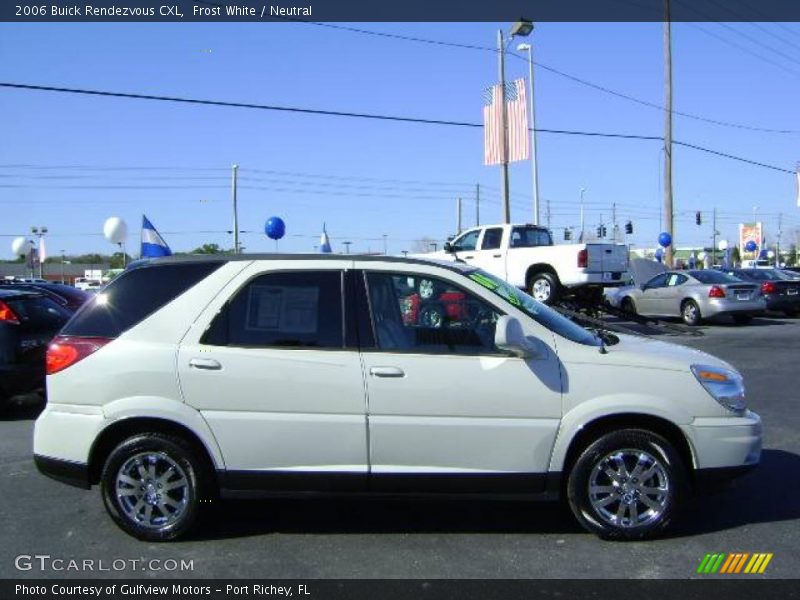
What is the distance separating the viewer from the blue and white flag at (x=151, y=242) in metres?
11.6

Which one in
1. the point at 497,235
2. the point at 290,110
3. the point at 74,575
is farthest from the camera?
the point at 290,110

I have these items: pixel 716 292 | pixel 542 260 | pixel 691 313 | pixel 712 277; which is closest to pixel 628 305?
pixel 691 313

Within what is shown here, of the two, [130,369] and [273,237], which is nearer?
[130,369]

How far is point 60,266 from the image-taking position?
91.3 meters

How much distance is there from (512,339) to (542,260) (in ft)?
42.4

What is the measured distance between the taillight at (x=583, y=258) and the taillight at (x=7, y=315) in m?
11.5

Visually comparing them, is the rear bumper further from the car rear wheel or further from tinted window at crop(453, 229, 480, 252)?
tinted window at crop(453, 229, 480, 252)

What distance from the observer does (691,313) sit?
18969 millimetres

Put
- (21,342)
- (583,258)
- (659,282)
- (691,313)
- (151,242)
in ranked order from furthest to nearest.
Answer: (659,282) → (691,313) → (583,258) → (151,242) → (21,342)

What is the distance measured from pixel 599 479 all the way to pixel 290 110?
16.0 m

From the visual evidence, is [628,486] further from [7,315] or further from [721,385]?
[7,315]

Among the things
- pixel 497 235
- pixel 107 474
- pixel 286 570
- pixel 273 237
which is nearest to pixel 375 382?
pixel 286 570

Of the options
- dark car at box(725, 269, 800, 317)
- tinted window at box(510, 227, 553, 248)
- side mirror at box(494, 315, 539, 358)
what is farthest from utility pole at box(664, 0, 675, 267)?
side mirror at box(494, 315, 539, 358)

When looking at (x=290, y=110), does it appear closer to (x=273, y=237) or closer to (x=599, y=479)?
(x=273, y=237)
